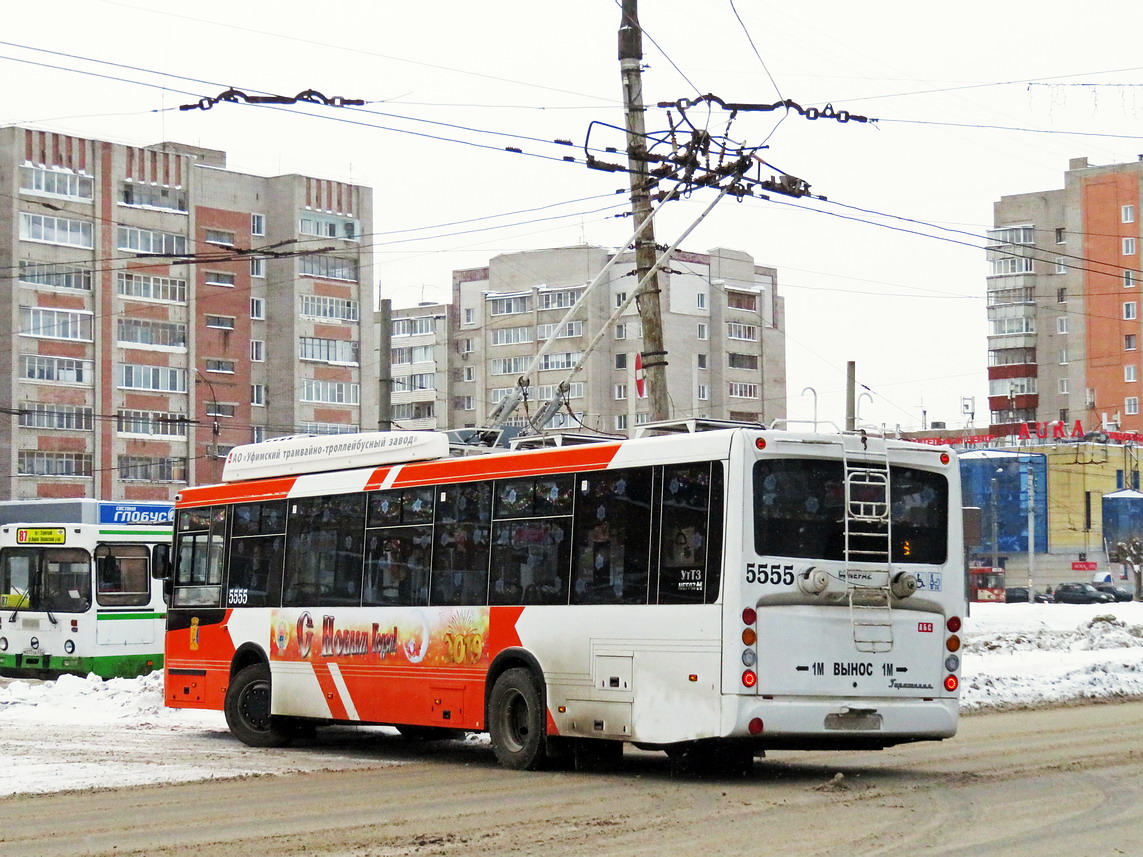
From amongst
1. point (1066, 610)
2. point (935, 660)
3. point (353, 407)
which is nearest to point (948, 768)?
point (935, 660)

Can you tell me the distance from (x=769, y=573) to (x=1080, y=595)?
7945 cm

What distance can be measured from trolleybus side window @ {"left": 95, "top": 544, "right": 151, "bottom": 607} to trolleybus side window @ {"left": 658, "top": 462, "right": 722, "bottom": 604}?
18608 millimetres

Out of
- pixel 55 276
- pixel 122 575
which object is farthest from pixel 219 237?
pixel 122 575

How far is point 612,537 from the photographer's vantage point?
1428cm

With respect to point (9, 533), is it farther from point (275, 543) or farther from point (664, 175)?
point (664, 175)

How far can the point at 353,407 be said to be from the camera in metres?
98.2

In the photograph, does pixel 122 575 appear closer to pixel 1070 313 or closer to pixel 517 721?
pixel 517 721

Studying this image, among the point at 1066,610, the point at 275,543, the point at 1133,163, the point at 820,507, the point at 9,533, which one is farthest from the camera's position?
the point at 1133,163

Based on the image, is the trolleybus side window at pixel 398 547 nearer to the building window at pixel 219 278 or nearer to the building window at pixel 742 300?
the building window at pixel 219 278

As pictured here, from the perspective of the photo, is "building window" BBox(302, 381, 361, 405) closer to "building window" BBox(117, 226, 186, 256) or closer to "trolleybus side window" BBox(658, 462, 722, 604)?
"building window" BBox(117, 226, 186, 256)

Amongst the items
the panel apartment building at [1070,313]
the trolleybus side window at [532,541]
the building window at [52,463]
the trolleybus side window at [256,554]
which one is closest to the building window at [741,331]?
the panel apartment building at [1070,313]

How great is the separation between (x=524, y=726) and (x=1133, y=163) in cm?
11120

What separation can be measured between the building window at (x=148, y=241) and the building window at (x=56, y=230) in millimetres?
1728

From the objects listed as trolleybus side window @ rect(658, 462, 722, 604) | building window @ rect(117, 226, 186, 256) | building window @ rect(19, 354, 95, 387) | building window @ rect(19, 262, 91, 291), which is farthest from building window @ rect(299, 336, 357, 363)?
trolleybus side window @ rect(658, 462, 722, 604)
